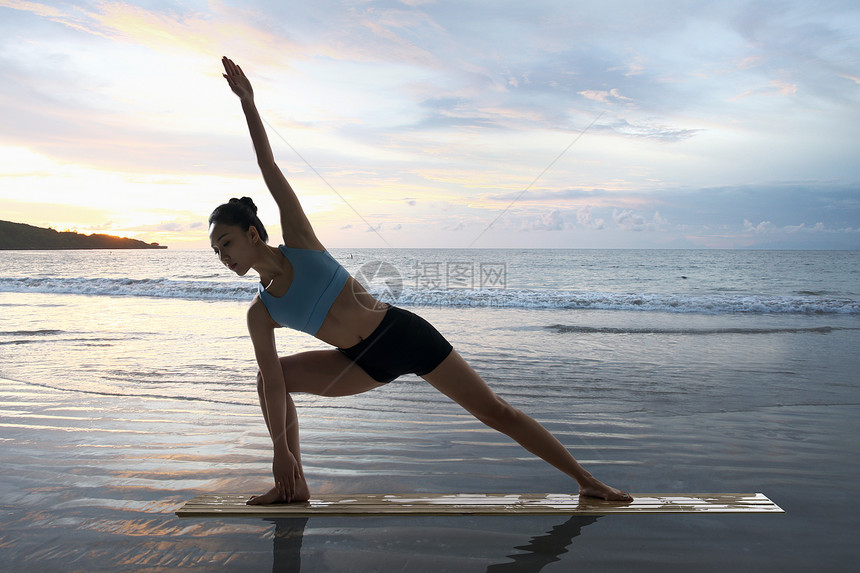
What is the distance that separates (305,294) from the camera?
247 cm

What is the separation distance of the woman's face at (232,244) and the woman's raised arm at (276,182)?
0.19 meters

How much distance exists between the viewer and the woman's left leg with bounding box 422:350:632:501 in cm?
264

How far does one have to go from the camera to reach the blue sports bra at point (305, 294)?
96.7 inches

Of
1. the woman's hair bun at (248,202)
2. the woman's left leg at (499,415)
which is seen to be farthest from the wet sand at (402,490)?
the woman's hair bun at (248,202)

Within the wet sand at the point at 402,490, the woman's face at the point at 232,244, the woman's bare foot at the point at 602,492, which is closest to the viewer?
the wet sand at the point at 402,490

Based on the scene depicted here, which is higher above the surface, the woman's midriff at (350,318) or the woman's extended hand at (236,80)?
the woman's extended hand at (236,80)

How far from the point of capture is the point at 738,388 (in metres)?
5.44

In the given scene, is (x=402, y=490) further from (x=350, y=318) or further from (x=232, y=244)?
(x=232, y=244)

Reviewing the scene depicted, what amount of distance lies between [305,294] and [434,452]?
157cm

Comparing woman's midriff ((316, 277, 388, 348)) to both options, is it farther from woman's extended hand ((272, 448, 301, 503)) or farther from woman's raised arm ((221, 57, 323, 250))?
woman's extended hand ((272, 448, 301, 503))

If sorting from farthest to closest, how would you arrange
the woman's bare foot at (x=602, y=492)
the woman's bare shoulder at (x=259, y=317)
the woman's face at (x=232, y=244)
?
the woman's bare foot at (x=602, y=492) → the woman's bare shoulder at (x=259, y=317) → the woman's face at (x=232, y=244)

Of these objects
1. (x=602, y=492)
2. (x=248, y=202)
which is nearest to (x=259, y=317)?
(x=248, y=202)

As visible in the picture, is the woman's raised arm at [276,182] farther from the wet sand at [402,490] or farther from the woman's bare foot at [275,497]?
the wet sand at [402,490]

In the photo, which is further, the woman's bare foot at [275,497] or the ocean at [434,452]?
the woman's bare foot at [275,497]
